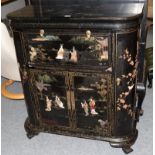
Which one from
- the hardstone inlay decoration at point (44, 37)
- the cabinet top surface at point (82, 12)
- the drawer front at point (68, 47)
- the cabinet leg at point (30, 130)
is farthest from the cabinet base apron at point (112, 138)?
the cabinet top surface at point (82, 12)

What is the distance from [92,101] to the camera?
1.71 meters

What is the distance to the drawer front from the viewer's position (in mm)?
1498

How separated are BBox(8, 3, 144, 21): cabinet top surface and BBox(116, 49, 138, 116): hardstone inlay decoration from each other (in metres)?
0.22

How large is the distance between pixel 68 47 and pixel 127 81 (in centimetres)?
41

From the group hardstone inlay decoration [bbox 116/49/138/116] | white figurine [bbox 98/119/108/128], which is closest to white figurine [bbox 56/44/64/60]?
hardstone inlay decoration [bbox 116/49/138/116]

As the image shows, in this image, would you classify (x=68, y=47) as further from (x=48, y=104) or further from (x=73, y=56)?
(x=48, y=104)

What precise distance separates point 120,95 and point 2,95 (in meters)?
1.42

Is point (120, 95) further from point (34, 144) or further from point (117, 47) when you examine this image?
point (34, 144)

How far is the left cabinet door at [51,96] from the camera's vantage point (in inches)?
67.2

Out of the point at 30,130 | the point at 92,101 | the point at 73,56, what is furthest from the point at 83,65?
the point at 30,130

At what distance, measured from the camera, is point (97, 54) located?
5.02ft

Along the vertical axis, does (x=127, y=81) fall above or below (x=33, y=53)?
below

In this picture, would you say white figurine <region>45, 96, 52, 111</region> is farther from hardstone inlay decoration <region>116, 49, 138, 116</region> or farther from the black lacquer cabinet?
hardstone inlay decoration <region>116, 49, 138, 116</region>

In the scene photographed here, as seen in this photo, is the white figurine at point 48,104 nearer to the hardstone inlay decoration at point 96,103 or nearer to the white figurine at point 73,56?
the hardstone inlay decoration at point 96,103
